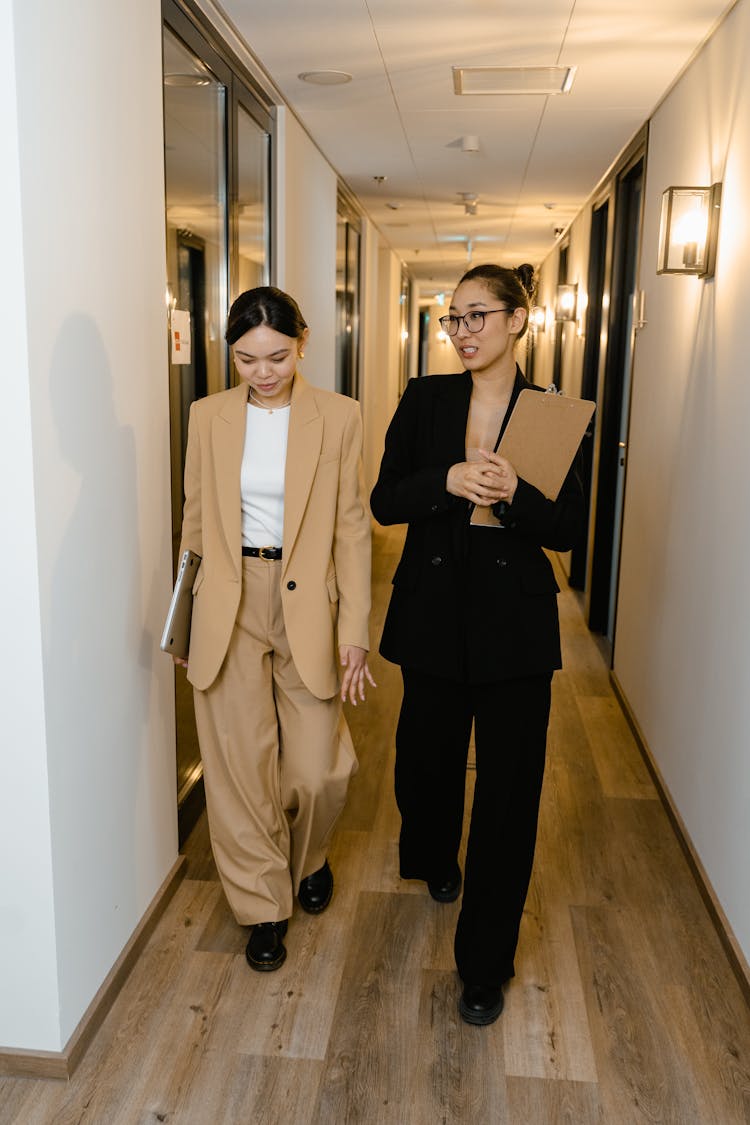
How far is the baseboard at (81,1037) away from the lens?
212cm

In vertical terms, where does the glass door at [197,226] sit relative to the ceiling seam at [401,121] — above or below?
below

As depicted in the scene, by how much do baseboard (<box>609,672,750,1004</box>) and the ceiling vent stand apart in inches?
102

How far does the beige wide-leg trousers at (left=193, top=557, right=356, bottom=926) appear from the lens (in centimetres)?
250

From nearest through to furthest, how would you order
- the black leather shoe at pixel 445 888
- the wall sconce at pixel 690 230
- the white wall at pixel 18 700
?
the white wall at pixel 18 700
the black leather shoe at pixel 445 888
the wall sconce at pixel 690 230

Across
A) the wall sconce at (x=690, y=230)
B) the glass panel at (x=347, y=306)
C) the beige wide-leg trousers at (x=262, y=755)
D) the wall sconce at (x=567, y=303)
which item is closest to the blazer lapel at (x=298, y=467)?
the beige wide-leg trousers at (x=262, y=755)

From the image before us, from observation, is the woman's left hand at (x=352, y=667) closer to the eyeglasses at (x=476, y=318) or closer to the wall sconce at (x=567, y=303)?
the eyeglasses at (x=476, y=318)

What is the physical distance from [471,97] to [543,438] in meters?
2.76

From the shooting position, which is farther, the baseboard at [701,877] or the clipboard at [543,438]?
the baseboard at [701,877]

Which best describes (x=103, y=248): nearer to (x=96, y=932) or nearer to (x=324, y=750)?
(x=324, y=750)

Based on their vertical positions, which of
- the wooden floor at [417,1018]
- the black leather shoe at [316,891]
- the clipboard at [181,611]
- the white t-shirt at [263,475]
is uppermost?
the white t-shirt at [263,475]

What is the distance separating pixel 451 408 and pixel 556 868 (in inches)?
60.7

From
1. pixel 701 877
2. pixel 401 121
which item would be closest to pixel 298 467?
pixel 701 877

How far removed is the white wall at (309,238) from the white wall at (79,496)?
6.43 feet

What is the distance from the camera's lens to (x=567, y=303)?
24.5ft
